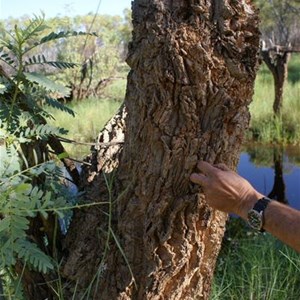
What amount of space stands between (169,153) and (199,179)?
104mm

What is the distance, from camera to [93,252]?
59.6 inches

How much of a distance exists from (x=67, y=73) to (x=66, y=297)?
1082 cm

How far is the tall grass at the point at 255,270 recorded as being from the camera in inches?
96.2

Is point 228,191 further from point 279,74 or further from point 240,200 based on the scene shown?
point 279,74

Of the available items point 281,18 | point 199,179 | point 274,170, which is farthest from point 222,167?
point 281,18

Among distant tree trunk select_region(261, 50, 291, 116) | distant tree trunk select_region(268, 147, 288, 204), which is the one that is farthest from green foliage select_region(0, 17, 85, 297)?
distant tree trunk select_region(261, 50, 291, 116)

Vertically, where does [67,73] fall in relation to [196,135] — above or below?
below

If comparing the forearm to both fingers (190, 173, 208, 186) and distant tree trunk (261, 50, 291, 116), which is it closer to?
fingers (190, 173, 208, 186)

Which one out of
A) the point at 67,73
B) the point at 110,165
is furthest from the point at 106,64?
the point at 110,165

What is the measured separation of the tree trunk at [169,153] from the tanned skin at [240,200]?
0.05 metres

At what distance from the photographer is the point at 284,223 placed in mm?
1270

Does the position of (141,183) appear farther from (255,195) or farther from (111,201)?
(255,195)

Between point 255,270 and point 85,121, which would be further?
point 85,121

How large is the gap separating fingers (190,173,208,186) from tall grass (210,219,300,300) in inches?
38.7
